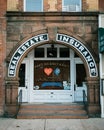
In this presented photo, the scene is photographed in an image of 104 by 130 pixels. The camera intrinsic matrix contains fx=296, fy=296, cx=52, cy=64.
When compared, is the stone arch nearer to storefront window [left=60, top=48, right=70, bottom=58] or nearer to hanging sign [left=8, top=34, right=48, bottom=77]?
hanging sign [left=8, top=34, right=48, bottom=77]

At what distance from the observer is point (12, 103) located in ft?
44.7

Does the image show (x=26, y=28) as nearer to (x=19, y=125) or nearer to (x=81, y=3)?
(x=81, y=3)

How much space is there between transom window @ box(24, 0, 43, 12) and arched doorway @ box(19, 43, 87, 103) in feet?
6.77

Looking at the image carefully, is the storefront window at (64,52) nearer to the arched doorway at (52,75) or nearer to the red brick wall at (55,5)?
the arched doorway at (52,75)

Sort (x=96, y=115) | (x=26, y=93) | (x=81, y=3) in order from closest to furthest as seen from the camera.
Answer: (x=96, y=115) < (x=81, y=3) < (x=26, y=93)

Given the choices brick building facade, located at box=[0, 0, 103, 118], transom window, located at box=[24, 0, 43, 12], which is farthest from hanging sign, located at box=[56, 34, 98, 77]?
transom window, located at box=[24, 0, 43, 12]

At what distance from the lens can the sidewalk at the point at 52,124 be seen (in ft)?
37.4

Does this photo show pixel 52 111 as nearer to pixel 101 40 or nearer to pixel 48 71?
pixel 48 71

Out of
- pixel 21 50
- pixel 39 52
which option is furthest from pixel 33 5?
pixel 39 52

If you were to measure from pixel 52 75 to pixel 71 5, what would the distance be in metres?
3.77

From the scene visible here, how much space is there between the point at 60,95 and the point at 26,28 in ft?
13.3

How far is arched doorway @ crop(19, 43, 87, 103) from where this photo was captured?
1558 cm

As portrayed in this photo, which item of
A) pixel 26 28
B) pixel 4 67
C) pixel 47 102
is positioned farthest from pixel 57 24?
pixel 47 102

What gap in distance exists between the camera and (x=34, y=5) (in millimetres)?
14664
